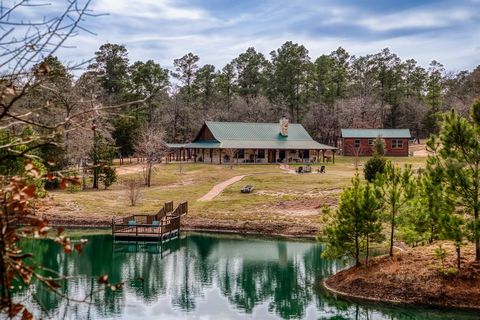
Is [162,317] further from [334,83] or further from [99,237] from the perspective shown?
[334,83]

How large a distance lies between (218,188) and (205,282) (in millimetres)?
22332

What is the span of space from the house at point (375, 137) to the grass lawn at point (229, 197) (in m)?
17.9

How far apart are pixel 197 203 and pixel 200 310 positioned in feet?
68.5

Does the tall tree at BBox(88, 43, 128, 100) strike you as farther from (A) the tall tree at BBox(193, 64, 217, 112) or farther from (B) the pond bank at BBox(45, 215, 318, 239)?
(B) the pond bank at BBox(45, 215, 318, 239)

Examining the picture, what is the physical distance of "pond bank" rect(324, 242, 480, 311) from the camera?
17828 millimetres

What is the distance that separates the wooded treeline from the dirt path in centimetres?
2631

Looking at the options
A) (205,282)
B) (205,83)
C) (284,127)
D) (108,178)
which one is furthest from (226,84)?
(205,282)

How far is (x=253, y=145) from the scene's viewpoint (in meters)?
61.0

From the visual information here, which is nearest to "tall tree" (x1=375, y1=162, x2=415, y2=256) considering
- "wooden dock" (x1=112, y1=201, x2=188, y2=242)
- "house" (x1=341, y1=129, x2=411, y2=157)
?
"wooden dock" (x1=112, y1=201, x2=188, y2=242)

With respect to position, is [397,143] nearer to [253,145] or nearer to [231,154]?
Result: [253,145]

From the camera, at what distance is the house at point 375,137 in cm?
6906

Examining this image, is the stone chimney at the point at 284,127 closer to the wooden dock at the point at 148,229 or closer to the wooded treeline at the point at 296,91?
the wooded treeline at the point at 296,91

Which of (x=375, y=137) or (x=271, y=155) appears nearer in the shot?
(x=271, y=155)

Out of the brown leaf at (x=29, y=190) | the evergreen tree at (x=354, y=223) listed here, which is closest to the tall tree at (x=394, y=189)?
the evergreen tree at (x=354, y=223)
